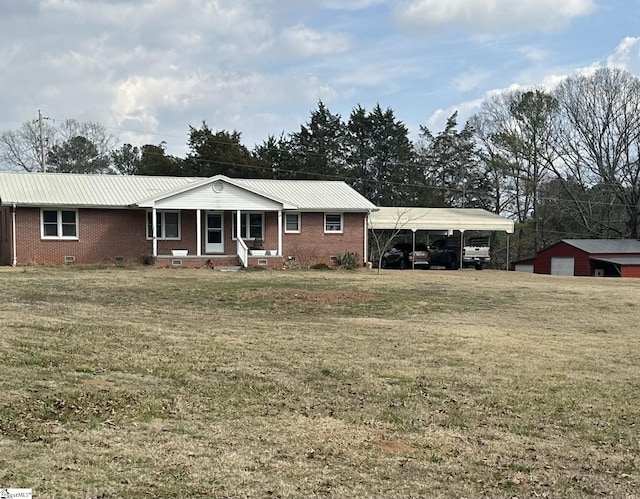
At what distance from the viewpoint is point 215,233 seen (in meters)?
30.7

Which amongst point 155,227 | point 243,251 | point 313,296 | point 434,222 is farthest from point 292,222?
point 313,296

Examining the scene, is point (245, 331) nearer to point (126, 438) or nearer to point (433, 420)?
point (433, 420)

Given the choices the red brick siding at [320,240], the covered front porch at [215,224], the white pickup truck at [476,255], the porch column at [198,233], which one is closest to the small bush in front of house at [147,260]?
the covered front porch at [215,224]

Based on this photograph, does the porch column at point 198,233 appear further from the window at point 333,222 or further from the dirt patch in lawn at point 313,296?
the dirt patch in lawn at point 313,296

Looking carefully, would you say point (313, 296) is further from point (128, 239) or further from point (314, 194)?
point (314, 194)

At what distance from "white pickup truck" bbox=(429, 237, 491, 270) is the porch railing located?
12033 mm

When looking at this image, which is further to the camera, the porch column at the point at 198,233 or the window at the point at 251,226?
the window at the point at 251,226

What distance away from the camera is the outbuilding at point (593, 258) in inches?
1639

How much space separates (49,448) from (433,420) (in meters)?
3.62

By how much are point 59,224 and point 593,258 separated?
31.0 m

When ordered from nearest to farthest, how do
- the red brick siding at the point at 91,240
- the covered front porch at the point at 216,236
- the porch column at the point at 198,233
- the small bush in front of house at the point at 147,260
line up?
the red brick siding at the point at 91,240, the small bush in front of house at the point at 147,260, the porch column at the point at 198,233, the covered front porch at the point at 216,236

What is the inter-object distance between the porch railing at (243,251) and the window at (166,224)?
282 centimetres

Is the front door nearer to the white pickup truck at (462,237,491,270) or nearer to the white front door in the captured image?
the white pickup truck at (462,237,491,270)

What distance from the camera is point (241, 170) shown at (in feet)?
174
